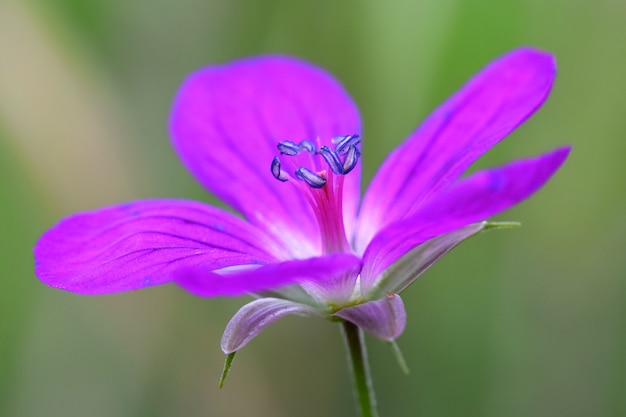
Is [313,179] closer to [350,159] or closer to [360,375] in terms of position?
[350,159]

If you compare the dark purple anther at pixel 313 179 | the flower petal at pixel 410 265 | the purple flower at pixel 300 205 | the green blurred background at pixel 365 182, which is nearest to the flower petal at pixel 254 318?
the purple flower at pixel 300 205

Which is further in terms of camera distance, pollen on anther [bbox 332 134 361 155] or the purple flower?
pollen on anther [bbox 332 134 361 155]

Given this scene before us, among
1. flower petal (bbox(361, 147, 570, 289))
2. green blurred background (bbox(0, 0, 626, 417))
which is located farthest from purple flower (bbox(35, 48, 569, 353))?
green blurred background (bbox(0, 0, 626, 417))

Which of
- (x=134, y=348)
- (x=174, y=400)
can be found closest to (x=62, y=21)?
(x=134, y=348)

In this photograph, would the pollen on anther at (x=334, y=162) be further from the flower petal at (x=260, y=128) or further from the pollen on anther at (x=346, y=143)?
the flower petal at (x=260, y=128)

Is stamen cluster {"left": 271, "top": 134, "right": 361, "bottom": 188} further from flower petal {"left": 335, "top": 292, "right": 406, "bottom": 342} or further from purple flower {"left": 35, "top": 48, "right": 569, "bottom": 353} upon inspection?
flower petal {"left": 335, "top": 292, "right": 406, "bottom": 342}

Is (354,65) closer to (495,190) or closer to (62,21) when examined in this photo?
(62,21)

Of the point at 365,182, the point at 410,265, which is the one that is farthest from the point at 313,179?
the point at 365,182
